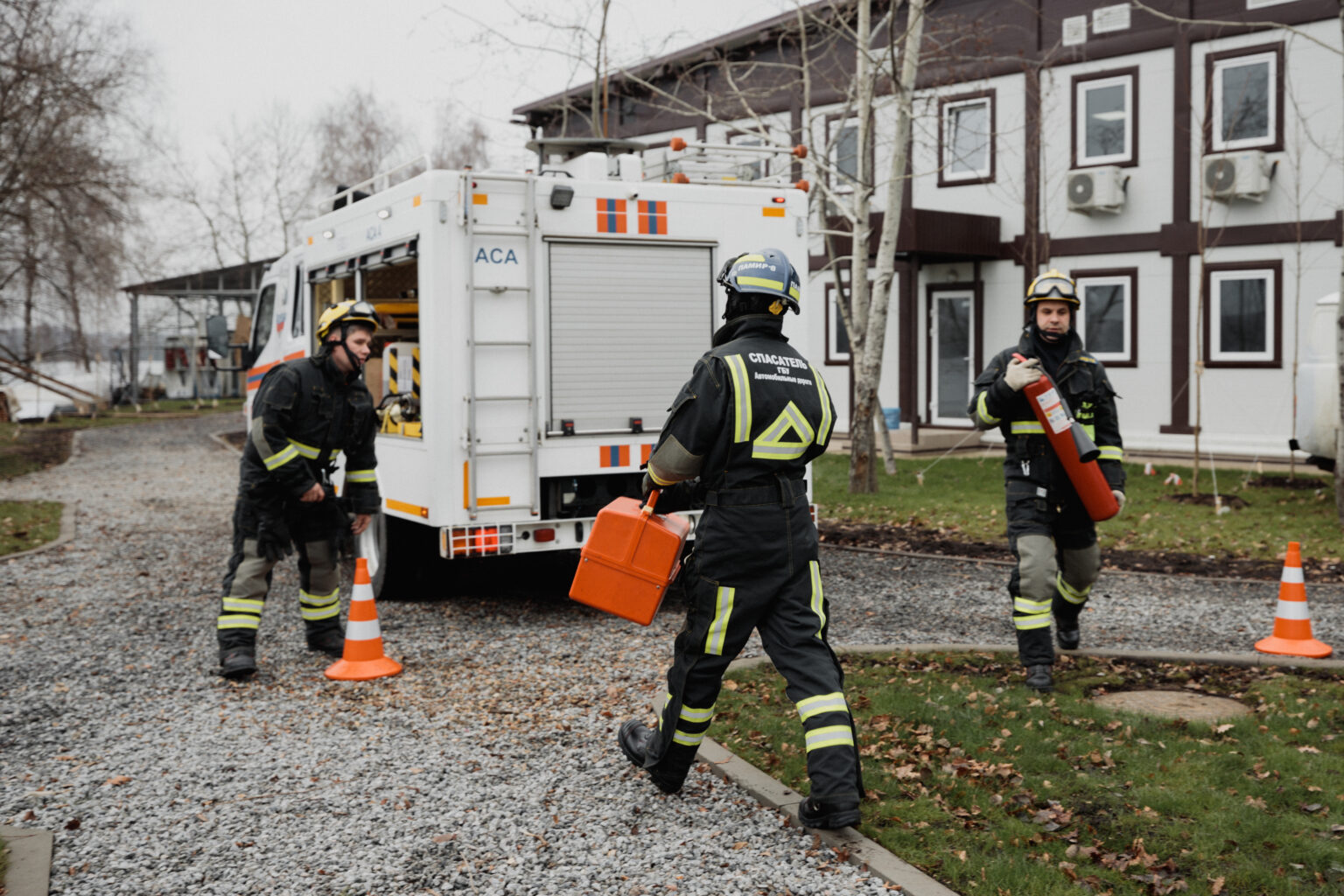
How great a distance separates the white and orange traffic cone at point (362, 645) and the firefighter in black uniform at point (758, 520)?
2.69 metres

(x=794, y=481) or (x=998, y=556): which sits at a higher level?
(x=794, y=481)

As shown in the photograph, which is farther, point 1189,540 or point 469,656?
point 1189,540

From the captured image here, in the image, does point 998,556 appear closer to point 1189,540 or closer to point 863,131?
point 1189,540

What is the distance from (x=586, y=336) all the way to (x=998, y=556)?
4587 millimetres

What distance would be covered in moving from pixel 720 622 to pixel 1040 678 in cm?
238

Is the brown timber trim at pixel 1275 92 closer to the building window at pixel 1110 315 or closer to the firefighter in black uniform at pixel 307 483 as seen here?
the building window at pixel 1110 315

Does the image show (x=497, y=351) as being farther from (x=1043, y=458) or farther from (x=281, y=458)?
(x=1043, y=458)

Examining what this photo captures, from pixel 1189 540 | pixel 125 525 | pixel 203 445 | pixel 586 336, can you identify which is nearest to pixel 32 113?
pixel 203 445

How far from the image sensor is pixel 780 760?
15.9 ft

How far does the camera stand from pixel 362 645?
654cm

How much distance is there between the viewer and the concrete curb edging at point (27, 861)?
375cm

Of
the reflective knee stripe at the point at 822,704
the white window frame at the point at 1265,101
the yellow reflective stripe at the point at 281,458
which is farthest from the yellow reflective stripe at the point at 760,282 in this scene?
the white window frame at the point at 1265,101

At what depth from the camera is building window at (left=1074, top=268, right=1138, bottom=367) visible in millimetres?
17922

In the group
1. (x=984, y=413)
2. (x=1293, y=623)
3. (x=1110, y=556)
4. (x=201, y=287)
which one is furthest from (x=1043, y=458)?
(x=201, y=287)
